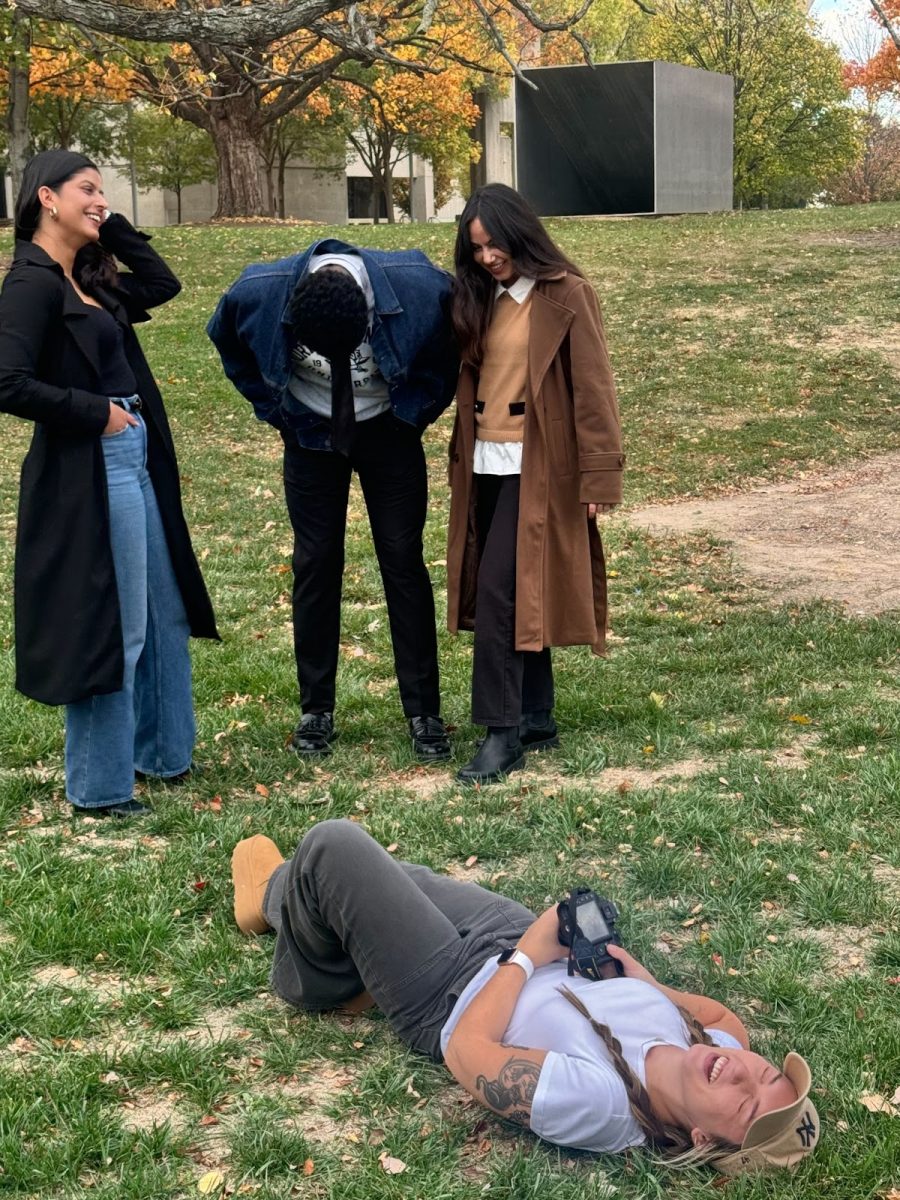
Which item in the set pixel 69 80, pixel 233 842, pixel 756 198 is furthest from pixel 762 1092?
pixel 756 198

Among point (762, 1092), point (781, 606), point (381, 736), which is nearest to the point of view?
point (762, 1092)

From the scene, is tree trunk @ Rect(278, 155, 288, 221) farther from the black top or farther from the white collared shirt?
the black top

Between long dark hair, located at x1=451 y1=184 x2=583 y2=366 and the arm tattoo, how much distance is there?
2799mm

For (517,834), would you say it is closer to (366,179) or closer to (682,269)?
(682,269)

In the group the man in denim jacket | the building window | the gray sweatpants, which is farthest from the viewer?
the building window

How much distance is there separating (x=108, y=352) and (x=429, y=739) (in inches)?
75.1

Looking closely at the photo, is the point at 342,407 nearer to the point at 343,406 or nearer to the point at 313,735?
the point at 343,406

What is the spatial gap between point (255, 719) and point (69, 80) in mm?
25908

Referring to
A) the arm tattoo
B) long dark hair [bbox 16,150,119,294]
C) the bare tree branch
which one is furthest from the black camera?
the bare tree branch

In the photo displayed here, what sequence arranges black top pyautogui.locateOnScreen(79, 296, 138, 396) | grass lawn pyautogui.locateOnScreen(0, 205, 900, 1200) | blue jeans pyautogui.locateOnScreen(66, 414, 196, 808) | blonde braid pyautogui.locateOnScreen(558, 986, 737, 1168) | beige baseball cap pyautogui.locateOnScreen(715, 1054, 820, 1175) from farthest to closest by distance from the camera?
blue jeans pyautogui.locateOnScreen(66, 414, 196, 808), black top pyautogui.locateOnScreen(79, 296, 138, 396), grass lawn pyautogui.locateOnScreen(0, 205, 900, 1200), blonde braid pyautogui.locateOnScreen(558, 986, 737, 1168), beige baseball cap pyautogui.locateOnScreen(715, 1054, 820, 1175)

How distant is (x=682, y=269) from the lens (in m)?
19.6

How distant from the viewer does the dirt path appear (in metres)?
8.35

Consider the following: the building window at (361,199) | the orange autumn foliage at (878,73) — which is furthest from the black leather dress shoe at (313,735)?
the building window at (361,199)

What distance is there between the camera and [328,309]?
4.64 m
